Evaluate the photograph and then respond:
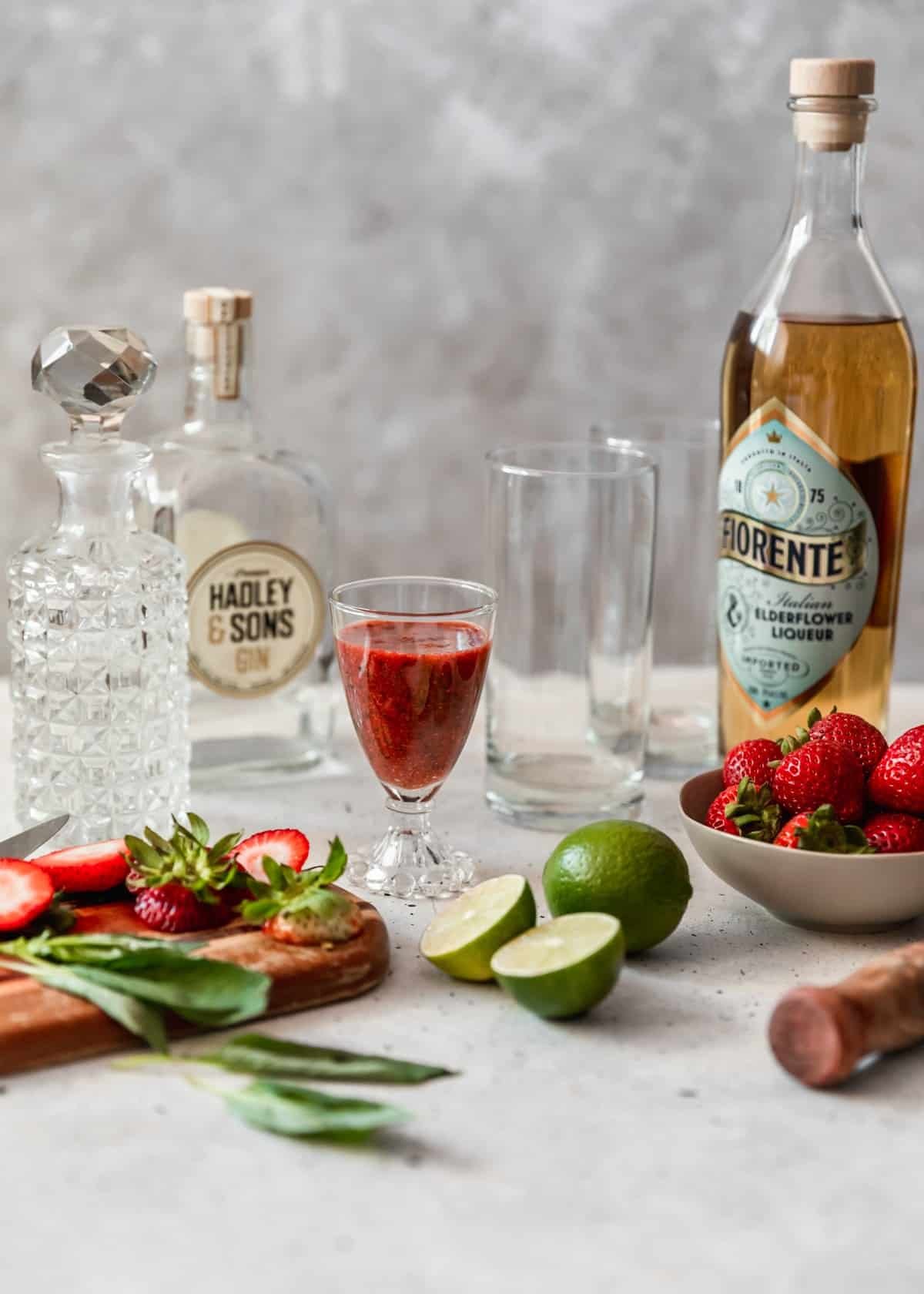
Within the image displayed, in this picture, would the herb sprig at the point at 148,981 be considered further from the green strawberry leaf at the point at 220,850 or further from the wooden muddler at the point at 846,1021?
the wooden muddler at the point at 846,1021

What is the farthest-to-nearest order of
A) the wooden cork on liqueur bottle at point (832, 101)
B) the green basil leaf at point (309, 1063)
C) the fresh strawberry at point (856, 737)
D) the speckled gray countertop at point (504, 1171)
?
the wooden cork on liqueur bottle at point (832, 101), the fresh strawberry at point (856, 737), the green basil leaf at point (309, 1063), the speckled gray countertop at point (504, 1171)

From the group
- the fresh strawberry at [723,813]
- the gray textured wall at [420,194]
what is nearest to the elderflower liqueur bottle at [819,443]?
the fresh strawberry at [723,813]

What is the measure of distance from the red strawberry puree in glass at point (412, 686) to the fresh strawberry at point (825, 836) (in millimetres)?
236

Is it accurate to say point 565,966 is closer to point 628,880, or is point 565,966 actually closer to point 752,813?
point 628,880

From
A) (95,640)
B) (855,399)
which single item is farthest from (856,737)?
(95,640)

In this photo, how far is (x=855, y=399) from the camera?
3.98 feet

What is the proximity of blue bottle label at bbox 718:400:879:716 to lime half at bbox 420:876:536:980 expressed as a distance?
14.6 inches

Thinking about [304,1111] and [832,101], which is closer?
[304,1111]

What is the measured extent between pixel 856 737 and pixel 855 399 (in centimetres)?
30

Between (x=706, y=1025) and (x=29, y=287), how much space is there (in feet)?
3.90

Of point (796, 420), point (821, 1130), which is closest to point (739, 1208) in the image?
point (821, 1130)

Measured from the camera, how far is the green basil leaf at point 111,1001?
84 centimetres

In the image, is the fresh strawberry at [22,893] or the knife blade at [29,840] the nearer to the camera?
the fresh strawberry at [22,893]

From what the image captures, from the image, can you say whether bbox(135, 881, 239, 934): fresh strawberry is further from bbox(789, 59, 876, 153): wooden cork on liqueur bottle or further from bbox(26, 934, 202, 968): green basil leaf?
bbox(789, 59, 876, 153): wooden cork on liqueur bottle
